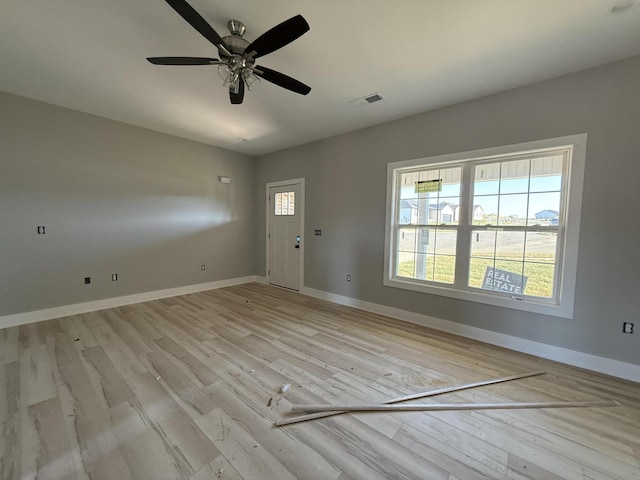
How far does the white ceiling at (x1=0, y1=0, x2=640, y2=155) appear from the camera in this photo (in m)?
1.68

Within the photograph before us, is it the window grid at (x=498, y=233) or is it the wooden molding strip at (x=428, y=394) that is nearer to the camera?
the wooden molding strip at (x=428, y=394)

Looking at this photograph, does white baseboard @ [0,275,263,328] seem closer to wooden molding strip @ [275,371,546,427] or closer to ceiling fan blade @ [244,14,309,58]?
wooden molding strip @ [275,371,546,427]

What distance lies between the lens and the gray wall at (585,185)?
6.90ft

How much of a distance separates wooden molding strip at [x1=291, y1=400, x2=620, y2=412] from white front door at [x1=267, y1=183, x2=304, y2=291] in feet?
10.0

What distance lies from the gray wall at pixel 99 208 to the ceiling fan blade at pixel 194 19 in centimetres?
309

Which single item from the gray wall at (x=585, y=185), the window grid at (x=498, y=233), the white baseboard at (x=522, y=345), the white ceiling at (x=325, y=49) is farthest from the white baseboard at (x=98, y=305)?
the window grid at (x=498, y=233)

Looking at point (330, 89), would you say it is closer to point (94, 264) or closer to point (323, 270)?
point (323, 270)

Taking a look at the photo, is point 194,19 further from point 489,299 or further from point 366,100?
point 489,299

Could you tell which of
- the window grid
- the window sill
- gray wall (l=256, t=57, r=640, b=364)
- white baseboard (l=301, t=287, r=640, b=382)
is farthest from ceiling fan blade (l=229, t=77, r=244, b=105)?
white baseboard (l=301, t=287, r=640, b=382)

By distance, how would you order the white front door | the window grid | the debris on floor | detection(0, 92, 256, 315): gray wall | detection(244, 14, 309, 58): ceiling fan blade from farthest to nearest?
the white front door < detection(0, 92, 256, 315): gray wall < the window grid < the debris on floor < detection(244, 14, 309, 58): ceiling fan blade

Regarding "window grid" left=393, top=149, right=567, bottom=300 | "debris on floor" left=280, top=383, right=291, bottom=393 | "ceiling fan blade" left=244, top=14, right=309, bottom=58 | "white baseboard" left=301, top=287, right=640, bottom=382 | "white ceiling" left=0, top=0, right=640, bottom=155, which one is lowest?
"debris on floor" left=280, top=383, right=291, bottom=393

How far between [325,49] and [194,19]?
3.46ft

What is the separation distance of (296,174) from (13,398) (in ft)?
13.8

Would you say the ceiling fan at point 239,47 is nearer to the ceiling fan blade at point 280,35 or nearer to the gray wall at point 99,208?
the ceiling fan blade at point 280,35
